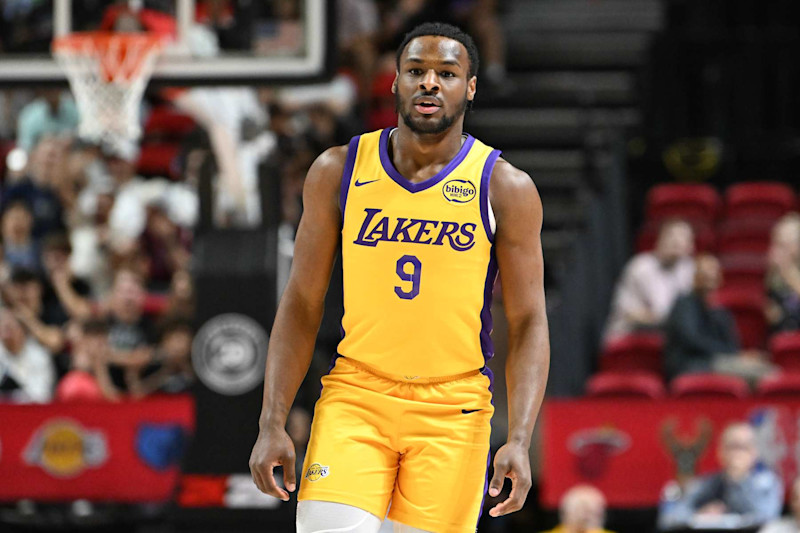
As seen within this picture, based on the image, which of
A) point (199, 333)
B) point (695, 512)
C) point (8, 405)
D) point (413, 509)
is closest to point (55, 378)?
point (8, 405)

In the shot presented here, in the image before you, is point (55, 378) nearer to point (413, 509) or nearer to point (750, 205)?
point (750, 205)

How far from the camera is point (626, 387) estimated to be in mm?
9148

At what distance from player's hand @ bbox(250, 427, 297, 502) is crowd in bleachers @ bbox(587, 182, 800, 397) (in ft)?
17.3

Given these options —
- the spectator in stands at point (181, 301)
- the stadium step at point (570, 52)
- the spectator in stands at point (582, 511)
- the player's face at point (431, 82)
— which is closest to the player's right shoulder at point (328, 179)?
the player's face at point (431, 82)

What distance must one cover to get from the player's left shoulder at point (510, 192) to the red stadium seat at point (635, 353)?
6007 millimetres

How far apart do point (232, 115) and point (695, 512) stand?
14.3ft

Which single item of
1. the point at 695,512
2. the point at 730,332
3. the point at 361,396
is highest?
the point at 361,396

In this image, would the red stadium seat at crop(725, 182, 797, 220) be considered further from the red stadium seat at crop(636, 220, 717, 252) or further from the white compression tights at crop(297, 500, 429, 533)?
the white compression tights at crop(297, 500, 429, 533)

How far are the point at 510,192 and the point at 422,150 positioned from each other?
29cm

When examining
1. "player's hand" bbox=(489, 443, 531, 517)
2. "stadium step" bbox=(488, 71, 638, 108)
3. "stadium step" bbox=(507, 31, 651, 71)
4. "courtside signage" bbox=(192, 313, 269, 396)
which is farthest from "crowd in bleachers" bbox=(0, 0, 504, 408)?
"player's hand" bbox=(489, 443, 531, 517)

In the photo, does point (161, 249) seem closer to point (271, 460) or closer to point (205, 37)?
point (205, 37)

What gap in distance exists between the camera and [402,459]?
13.8 feet

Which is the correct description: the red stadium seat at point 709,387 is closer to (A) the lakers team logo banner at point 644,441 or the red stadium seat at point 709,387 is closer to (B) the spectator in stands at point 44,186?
(A) the lakers team logo banner at point 644,441

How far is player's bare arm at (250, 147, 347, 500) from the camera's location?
4.27 meters
